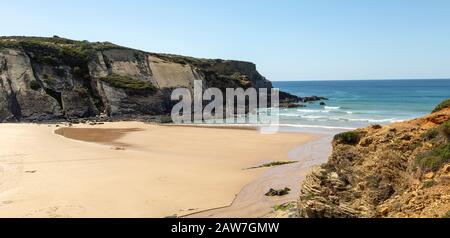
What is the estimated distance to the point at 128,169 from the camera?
22016 mm

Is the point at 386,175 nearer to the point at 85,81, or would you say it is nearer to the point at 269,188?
the point at 269,188

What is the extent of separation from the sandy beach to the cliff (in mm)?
4166

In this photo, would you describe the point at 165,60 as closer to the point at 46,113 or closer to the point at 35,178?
the point at 46,113

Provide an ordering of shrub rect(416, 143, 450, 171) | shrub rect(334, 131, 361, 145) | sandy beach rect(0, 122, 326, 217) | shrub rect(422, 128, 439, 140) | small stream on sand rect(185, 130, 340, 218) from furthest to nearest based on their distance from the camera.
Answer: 1. sandy beach rect(0, 122, 326, 217)
2. small stream on sand rect(185, 130, 340, 218)
3. shrub rect(334, 131, 361, 145)
4. shrub rect(422, 128, 439, 140)
5. shrub rect(416, 143, 450, 171)

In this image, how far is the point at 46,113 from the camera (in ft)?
163

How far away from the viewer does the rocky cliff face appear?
50469 millimetres

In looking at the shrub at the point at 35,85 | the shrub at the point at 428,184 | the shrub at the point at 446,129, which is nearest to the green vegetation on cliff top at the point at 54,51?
the shrub at the point at 35,85

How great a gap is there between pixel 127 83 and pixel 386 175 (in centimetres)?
5217

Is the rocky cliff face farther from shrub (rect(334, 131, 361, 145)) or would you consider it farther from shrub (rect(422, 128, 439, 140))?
shrub (rect(422, 128, 439, 140))

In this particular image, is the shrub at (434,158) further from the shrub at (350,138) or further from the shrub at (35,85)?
the shrub at (35,85)

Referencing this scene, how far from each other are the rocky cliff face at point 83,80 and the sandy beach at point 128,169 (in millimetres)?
11599

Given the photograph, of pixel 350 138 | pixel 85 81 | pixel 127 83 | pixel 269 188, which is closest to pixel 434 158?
pixel 350 138

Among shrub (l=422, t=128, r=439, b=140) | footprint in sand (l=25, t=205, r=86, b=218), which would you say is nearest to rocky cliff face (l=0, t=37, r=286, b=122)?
footprint in sand (l=25, t=205, r=86, b=218)

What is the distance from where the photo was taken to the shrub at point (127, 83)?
57.5 meters
